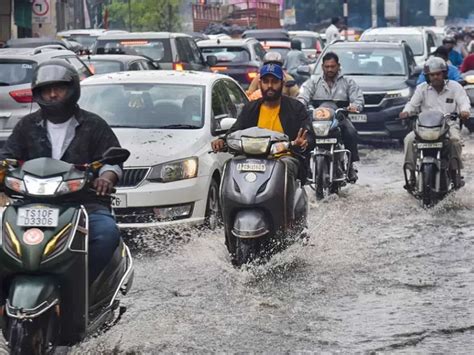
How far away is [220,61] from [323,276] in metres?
18.4

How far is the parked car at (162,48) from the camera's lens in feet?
80.9

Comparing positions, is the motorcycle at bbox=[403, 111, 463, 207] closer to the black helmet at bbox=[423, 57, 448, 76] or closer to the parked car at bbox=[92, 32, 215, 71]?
the black helmet at bbox=[423, 57, 448, 76]

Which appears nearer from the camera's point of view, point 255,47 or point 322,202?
point 322,202

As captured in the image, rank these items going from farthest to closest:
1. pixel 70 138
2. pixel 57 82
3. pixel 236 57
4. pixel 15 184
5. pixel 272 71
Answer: pixel 236 57 < pixel 272 71 < pixel 70 138 < pixel 57 82 < pixel 15 184

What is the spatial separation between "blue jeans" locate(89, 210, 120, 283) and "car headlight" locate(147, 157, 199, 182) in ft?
14.8

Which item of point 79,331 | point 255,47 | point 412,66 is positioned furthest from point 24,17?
point 79,331

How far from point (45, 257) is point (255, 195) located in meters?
3.50

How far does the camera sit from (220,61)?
90.4 ft

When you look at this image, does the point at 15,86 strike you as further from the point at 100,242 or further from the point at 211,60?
the point at 100,242

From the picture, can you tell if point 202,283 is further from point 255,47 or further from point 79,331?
point 255,47

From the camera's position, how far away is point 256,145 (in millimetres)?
9297

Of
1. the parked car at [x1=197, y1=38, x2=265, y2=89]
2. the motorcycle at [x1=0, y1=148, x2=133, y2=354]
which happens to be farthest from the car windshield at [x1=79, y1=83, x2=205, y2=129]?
the parked car at [x1=197, y1=38, x2=265, y2=89]

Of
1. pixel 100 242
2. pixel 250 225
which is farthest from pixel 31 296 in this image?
pixel 250 225

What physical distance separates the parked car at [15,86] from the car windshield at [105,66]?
282cm
